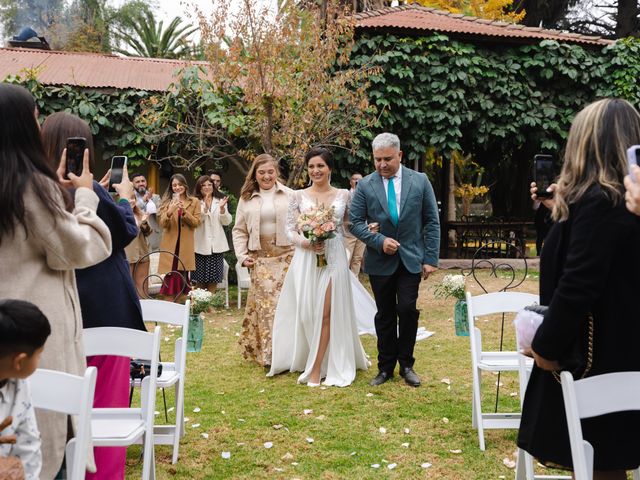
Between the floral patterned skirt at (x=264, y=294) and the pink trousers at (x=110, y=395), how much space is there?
11.5 feet

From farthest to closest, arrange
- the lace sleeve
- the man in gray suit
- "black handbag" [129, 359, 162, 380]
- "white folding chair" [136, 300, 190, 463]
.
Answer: the lace sleeve, the man in gray suit, "white folding chair" [136, 300, 190, 463], "black handbag" [129, 359, 162, 380]

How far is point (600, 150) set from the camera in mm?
2686

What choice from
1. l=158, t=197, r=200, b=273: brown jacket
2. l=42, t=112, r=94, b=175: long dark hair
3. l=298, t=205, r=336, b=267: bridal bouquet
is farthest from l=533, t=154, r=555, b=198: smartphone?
l=158, t=197, r=200, b=273: brown jacket

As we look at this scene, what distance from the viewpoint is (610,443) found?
2648mm

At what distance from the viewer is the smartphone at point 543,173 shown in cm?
364

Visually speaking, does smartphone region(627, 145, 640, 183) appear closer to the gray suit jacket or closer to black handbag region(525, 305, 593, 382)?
black handbag region(525, 305, 593, 382)

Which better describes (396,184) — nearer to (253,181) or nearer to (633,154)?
(253,181)

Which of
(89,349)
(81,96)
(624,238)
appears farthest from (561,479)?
(81,96)

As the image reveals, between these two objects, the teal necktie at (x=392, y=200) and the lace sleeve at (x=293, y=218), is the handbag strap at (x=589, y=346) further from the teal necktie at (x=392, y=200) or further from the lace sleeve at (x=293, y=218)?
the lace sleeve at (x=293, y=218)

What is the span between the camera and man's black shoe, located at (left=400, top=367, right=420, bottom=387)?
21.4 feet

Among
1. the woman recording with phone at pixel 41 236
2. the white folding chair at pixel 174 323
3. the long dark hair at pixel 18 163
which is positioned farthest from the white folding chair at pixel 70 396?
the white folding chair at pixel 174 323

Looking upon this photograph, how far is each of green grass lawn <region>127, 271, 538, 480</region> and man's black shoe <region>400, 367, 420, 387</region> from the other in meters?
0.09

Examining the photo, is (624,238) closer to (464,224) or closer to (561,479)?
(561,479)

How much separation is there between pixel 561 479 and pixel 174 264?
8.16 metres
